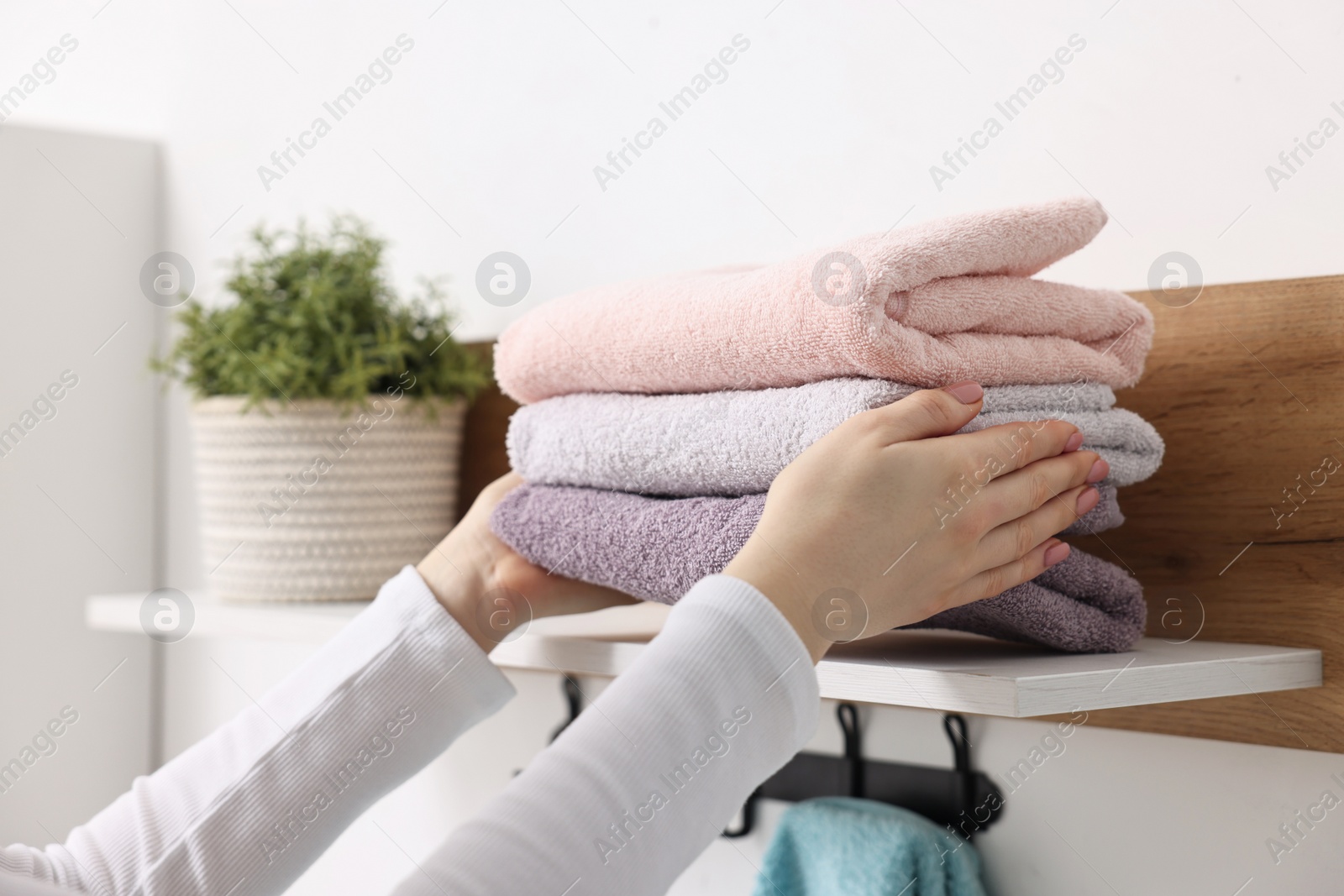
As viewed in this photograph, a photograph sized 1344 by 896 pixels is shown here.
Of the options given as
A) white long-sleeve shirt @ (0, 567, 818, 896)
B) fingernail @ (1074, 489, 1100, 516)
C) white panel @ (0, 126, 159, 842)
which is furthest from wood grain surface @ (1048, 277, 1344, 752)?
white panel @ (0, 126, 159, 842)

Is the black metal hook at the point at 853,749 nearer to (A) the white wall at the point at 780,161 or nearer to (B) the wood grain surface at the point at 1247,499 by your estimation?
(A) the white wall at the point at 780,161

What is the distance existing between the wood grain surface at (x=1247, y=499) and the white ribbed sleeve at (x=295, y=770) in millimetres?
330

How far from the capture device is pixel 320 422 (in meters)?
0.75

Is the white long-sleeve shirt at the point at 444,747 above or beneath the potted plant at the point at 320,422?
beneath

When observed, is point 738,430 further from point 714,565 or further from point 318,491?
point 318,491

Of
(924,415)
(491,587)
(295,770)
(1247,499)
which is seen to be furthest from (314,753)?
(1247,499)

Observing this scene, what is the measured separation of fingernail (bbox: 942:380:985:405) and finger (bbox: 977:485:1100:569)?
0.16ft

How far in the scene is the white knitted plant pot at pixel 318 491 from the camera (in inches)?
29.5

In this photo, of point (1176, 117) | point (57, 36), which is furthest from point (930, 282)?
point (57, 36)

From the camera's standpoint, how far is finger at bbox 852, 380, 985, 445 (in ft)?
1.33

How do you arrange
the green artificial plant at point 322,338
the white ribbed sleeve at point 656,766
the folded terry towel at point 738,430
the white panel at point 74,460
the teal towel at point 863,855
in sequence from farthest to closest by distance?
the white panel at point 74,460
the green artificial plant at point 322,338
the teal towel at point 863,855
the folded terry towel at point 738,430
the white ribbed sleeve at point 656,766

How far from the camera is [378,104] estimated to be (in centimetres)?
90

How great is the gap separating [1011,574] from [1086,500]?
6 centimetres

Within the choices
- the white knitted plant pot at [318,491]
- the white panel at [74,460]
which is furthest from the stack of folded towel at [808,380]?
the white panel at [74,460]
